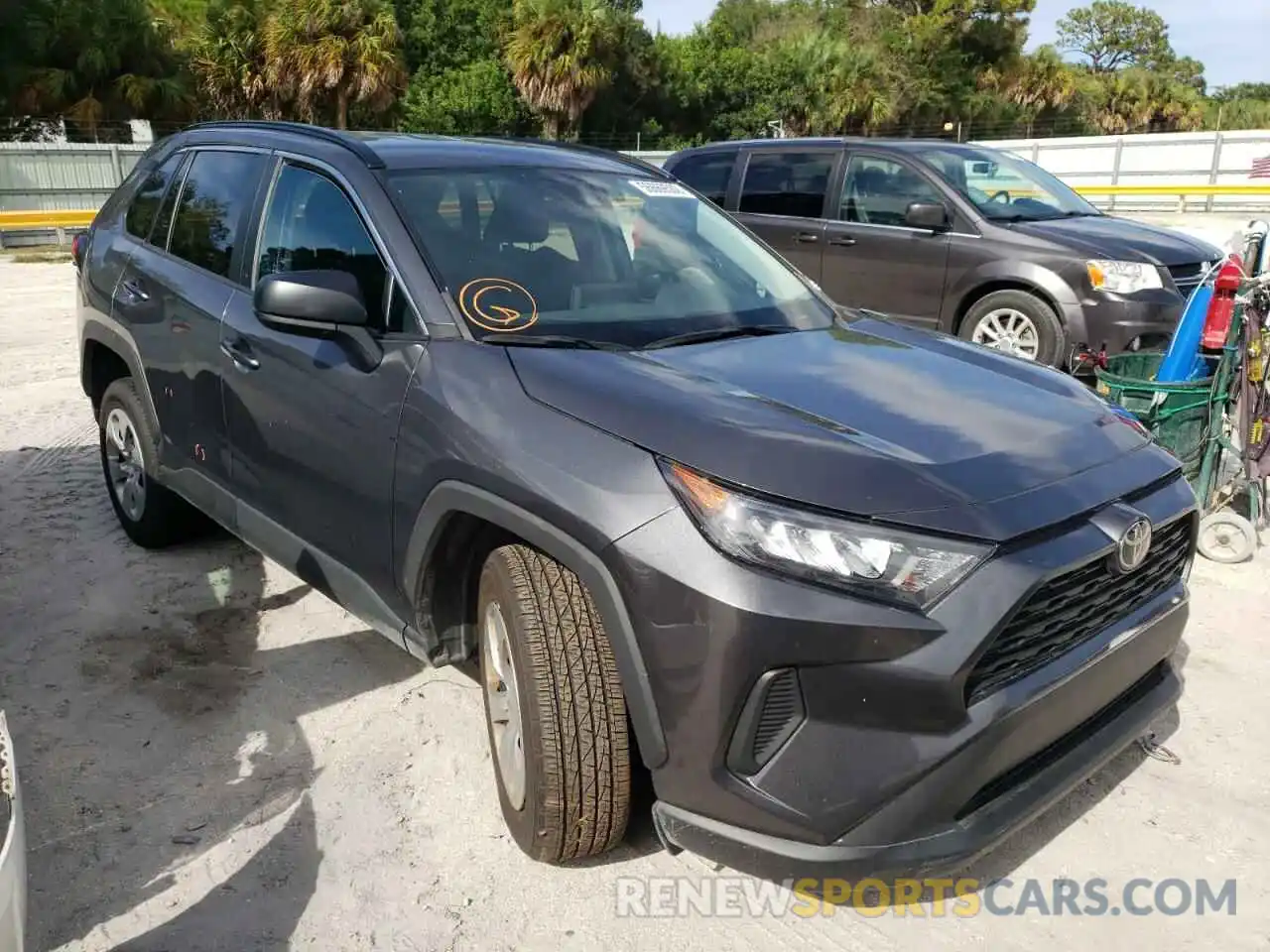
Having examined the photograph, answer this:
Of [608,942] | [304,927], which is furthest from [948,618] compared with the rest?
[304,927]

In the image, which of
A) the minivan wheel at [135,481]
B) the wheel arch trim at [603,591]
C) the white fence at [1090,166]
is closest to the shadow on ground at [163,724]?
the minivan wheel at [135,481]

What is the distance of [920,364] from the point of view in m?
3.00

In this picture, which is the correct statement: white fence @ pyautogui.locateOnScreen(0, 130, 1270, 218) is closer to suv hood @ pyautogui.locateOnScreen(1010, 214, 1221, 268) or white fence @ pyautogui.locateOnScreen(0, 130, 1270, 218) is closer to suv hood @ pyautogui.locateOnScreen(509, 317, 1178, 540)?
suv hood @ pyautogui.locateOnScreen(1010, 214, 1221, 268)

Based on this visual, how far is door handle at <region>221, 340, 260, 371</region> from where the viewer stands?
338cm

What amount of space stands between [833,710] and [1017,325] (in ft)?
19.1

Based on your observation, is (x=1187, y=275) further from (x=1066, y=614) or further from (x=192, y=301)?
(x=192, y=301)

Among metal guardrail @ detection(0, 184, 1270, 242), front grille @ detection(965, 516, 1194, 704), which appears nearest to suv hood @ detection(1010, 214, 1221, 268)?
front grille @ detection(965, 516, 1194, 704)

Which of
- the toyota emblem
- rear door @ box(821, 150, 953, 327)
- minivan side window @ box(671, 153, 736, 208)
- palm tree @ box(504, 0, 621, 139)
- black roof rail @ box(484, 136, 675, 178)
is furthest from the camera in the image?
palm tree @ box(504, 0, 621, 139)

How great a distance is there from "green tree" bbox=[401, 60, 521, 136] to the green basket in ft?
109

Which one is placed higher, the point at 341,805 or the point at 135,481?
the point at 135,481

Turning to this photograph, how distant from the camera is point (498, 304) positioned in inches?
113

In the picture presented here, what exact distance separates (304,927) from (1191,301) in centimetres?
446

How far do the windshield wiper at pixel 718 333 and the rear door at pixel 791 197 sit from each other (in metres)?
5.01

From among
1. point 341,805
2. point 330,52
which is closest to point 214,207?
point 341,805
